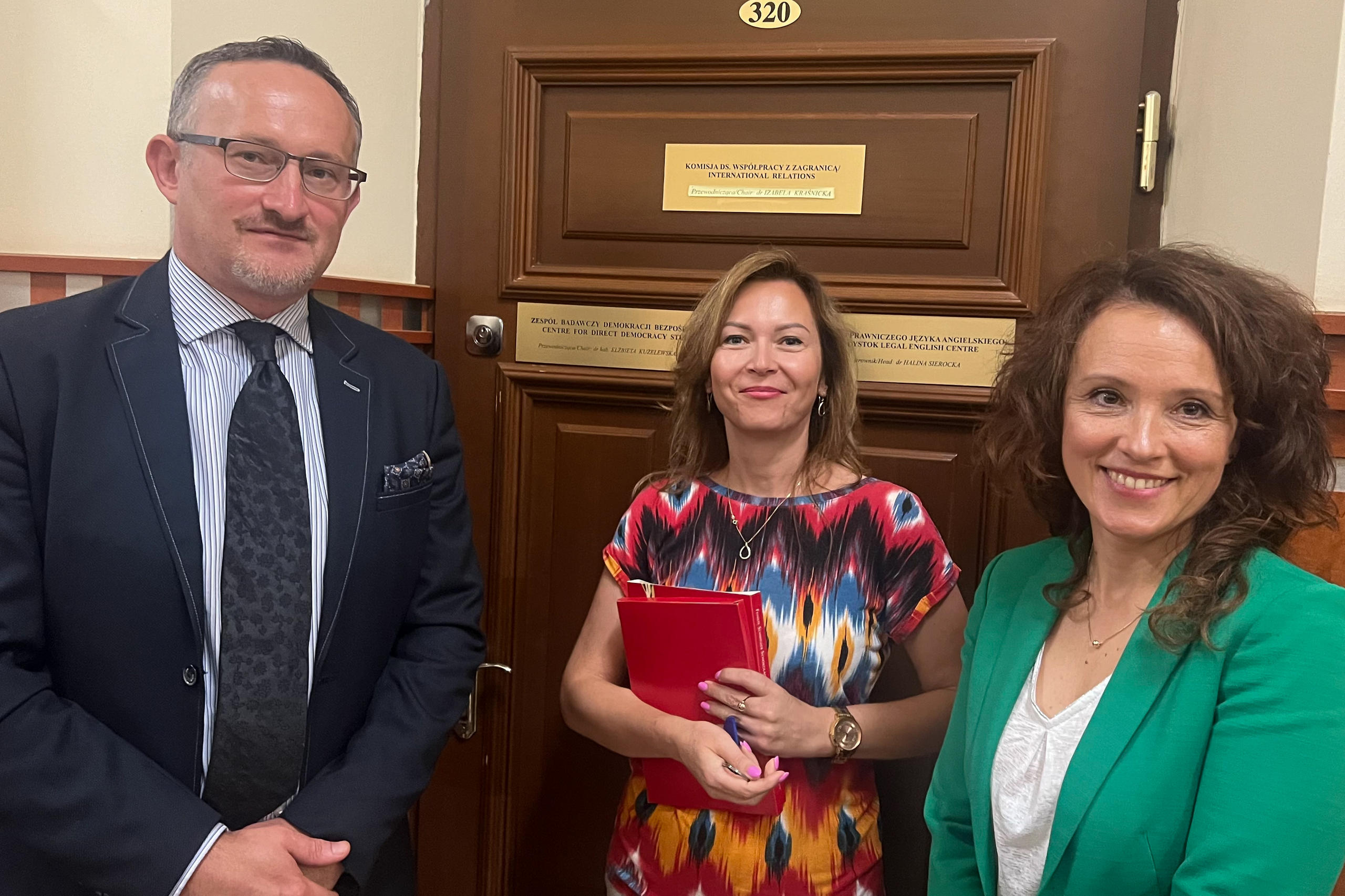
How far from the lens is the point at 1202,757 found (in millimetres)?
1069

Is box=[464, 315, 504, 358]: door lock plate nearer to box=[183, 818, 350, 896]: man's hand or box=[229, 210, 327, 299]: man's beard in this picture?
box=[229, 210, 327, 299]: man's beard

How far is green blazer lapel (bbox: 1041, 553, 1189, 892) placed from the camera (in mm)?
1101

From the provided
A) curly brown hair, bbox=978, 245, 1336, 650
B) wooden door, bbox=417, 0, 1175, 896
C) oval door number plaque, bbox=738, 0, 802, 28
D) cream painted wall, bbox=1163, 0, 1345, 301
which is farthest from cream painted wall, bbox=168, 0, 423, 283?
cream painted wall, bbox=1163, 0, 1345, 301

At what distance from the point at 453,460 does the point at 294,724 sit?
0.50 metres

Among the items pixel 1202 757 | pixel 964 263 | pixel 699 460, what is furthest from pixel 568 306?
pixel 1202 757

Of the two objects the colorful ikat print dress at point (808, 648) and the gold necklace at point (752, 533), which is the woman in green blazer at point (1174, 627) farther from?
the gold necklace at point (752, 533)

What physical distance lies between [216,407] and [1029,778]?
1.22 m

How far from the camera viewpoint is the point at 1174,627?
3.58 ft

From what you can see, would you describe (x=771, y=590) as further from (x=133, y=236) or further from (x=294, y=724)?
(x=133, y=236)

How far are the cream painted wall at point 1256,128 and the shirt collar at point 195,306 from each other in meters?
1.57

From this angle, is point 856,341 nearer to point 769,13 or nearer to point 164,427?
point 769,13

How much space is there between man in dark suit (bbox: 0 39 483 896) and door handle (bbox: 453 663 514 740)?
2.01 feet

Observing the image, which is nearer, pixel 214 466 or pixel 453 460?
pixel 214 466

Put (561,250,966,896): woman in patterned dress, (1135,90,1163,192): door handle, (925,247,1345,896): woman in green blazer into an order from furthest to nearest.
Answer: (1135,90,1163,192): door handle → (561,250,966,896): woman in patterned dress → (925,247,1345,896): woman in green blazer
